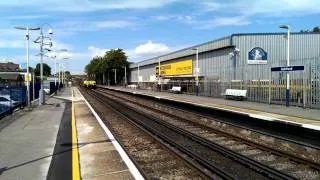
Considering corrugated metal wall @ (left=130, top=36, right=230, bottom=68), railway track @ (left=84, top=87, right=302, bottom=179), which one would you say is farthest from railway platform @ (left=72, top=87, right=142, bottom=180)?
corrugated metal wall @ (left=130, top=36, right=230, bottom=68)

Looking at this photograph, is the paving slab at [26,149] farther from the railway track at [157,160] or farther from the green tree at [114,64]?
the green tree at [114,64]

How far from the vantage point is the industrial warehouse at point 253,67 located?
3129 centimetres

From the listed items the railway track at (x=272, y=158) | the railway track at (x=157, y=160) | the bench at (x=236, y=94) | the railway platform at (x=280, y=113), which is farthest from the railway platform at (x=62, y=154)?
the bench at (x=236, y=94)

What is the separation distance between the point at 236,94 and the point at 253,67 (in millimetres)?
3123

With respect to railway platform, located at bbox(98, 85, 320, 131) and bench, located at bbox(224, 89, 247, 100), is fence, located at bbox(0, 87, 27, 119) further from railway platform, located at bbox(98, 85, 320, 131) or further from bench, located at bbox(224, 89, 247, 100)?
bench, located at bbox(224, 89, 247, 100)

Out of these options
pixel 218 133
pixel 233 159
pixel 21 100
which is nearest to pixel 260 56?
pixel 21 100

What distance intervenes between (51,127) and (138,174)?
473 inches

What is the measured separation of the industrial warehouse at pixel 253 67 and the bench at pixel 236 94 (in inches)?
15.7

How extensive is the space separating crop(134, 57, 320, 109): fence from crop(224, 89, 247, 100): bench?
1.30 ft

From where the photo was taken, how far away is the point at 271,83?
35469mm

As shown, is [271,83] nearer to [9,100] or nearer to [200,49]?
[9,100]

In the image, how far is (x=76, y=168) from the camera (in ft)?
37.8

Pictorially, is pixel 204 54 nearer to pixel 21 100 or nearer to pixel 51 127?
pixel 21 100

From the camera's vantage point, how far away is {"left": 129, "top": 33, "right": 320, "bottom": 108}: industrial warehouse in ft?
103
